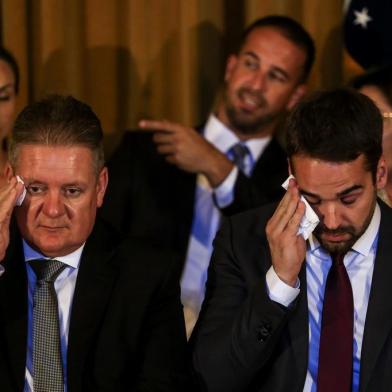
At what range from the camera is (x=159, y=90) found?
10.6 ft

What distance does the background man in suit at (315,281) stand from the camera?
1.94 m

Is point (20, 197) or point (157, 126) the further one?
point (157, 126)

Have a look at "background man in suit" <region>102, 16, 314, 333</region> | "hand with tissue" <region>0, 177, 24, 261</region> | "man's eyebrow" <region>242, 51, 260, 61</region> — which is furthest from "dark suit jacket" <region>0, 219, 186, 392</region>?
"man's eyebrow" <region>242, 51, 260, 61</region>

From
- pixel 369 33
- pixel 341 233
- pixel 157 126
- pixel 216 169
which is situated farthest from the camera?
pixel 369 33

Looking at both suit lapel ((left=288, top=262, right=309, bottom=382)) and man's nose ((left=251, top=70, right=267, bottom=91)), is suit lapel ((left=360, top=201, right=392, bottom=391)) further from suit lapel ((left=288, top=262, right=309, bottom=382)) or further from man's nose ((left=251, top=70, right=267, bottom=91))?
man's nose ((left=251, top=70, right=267, bottom=91))

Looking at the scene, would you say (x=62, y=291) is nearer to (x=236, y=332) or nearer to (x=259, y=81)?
(x=236, y=332)

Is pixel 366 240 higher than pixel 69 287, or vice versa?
pixel 366 240

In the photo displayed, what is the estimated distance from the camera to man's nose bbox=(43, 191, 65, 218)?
1.93 m

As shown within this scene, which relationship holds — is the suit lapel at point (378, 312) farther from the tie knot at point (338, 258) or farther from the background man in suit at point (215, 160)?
the background man in suit at point (215, 160)

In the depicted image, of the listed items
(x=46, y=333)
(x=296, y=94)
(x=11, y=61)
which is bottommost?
(x=46, y=333)

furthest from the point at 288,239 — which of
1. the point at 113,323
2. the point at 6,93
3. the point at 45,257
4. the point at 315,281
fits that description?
the point at 6,93

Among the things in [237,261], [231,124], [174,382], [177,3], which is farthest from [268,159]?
[174,382]

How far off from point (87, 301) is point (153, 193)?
104 cm

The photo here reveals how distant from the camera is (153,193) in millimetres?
2996
